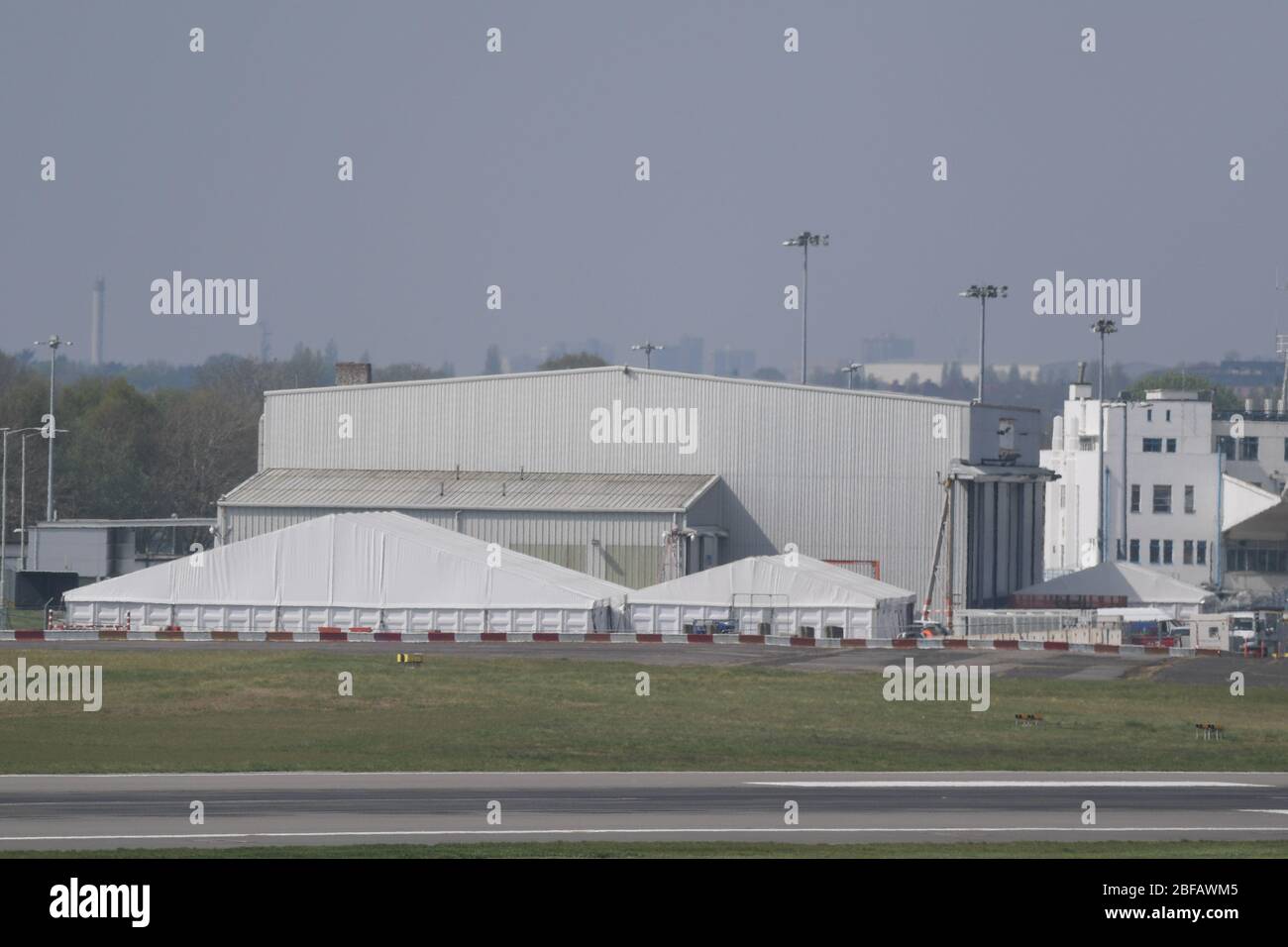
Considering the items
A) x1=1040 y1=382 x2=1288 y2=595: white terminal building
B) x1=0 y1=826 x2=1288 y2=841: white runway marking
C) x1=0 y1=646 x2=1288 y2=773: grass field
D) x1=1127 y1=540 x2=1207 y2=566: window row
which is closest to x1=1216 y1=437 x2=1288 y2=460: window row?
x1=1040 y1=382 x2=1288 y2=595: white terminal building

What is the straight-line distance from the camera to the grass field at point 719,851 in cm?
2275

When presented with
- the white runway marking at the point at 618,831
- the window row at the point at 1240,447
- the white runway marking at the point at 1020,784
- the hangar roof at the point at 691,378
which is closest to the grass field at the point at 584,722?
the white runway marking at the point at 1020,784

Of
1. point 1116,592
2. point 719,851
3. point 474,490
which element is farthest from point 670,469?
point 719,851

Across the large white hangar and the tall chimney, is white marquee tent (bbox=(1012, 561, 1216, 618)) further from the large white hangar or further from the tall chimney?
the tall chimney

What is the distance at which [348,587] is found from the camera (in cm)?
7738

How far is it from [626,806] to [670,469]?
5996cm

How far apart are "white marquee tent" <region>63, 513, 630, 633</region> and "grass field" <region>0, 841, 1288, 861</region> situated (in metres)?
51.1

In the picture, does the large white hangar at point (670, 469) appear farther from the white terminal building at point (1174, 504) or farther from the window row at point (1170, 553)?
the window row at point (1170, 553)

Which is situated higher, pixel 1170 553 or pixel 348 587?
pixel 1170 553

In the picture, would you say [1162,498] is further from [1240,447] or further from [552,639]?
[552,639]
